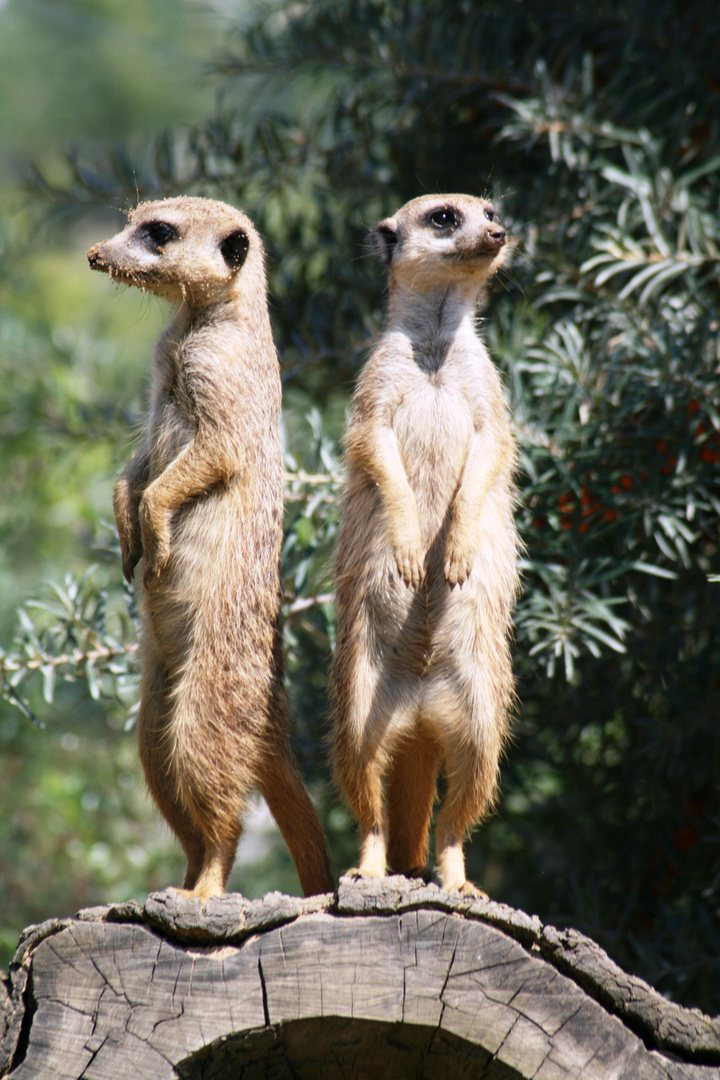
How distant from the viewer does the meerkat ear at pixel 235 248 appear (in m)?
2.63

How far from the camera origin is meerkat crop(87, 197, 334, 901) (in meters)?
2.46

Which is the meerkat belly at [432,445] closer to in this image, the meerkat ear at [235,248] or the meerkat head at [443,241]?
the meerkat head at [443,241]

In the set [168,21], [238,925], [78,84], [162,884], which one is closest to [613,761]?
[238,925]

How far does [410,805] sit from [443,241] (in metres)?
1.45

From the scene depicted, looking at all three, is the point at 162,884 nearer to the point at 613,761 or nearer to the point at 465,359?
the point at 613,761

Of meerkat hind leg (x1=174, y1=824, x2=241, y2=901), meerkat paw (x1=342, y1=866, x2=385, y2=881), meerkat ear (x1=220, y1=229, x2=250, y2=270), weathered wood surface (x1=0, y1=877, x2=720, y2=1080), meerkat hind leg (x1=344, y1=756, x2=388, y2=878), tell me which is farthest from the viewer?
Answer: meerkat ear (x1=220, y1=229, x2=250, y2=270)

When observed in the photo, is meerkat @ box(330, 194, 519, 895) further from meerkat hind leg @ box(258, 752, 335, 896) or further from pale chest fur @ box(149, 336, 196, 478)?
pale chest fur @ box(149, 336, 196, 478)

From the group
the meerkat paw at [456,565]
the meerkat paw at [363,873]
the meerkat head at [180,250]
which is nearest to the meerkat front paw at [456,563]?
the meerkat paw at [456,565]

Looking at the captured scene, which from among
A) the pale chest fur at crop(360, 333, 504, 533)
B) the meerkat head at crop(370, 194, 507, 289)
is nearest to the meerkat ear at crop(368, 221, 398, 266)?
the meerkat head at crop(370, 194, 507, 289)

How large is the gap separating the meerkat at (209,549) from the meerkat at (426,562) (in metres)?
0.23

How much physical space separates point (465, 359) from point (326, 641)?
3.72 ft

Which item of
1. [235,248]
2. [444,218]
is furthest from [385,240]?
[235,248]

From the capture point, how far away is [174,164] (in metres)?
3.79

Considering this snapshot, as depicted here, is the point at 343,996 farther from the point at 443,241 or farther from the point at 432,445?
the point at 443,241
